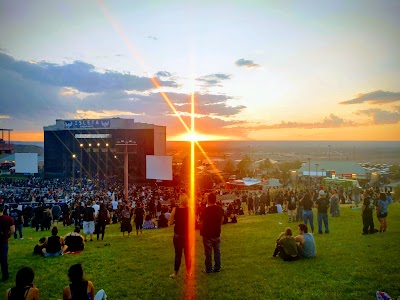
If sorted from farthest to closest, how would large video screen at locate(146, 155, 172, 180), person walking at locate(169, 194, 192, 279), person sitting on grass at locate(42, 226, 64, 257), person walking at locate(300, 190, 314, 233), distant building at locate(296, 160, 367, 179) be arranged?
large video screen at locate(146, 155, 172, 180) → distant building at locate(296, 160, 367, 179) → person walking at locate(300, 190, 314, 233) → person sitting on grass at locate(42, 226, 64, 257) → person walking at locate(169, 194, 192, 279)

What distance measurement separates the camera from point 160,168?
49.5 meters

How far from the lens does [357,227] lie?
15.4m

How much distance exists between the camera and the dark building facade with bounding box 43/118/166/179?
215 ft

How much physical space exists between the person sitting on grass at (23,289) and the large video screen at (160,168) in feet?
140

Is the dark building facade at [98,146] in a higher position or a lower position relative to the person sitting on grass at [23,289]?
higher

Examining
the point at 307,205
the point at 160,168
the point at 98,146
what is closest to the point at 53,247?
the point at 307,205

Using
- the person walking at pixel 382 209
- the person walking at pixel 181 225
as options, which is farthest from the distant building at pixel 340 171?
the person walking at pixel 181 225

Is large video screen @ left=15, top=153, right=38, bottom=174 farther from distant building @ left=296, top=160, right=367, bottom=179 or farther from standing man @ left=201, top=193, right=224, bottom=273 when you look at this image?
standing man @ left=201, top=193, right=224, bottom=273

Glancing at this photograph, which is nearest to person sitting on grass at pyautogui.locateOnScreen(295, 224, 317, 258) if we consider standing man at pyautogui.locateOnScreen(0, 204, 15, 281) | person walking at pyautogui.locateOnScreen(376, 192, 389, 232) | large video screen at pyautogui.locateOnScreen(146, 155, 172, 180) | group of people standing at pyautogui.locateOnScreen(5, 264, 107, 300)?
person walking at pyautogui.locateOnScreen(376, 192, 389, 232)

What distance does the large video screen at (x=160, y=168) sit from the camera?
49031mm

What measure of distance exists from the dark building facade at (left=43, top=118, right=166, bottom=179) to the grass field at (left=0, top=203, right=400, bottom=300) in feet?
171

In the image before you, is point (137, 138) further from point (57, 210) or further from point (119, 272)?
point (119, 272)

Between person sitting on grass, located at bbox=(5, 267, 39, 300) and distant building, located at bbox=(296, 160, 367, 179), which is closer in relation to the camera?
person sitting on grass, located at bbox=(5, 267, 39, 300)

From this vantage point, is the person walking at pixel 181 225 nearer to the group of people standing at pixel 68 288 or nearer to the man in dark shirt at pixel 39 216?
the group of people standing at pixel 68 288
